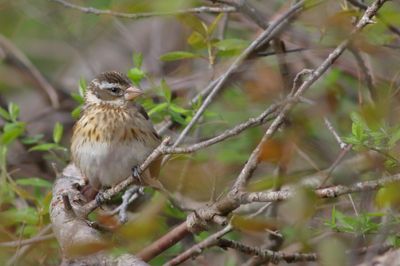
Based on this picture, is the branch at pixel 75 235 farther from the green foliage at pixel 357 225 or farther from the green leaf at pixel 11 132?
the green foliage at pixel 357 225

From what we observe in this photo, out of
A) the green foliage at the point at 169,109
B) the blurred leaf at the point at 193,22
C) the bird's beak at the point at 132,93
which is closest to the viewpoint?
the blurred leaf at the point at 193,22

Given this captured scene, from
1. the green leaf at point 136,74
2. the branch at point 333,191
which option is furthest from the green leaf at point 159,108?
the branch at point 333,191

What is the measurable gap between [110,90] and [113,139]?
1.08ft

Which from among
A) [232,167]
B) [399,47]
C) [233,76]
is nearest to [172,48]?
[233,76]

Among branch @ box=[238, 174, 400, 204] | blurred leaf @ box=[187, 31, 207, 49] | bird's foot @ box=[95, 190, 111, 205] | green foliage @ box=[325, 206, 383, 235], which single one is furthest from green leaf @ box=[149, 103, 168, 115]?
branch @ box=[238, 174, 400, 204]

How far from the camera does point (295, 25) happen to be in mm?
4043

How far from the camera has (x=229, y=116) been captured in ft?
14.5

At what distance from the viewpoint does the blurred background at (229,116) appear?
97.3 inches

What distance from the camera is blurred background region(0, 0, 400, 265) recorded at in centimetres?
247

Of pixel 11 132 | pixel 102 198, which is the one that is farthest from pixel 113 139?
pixel 102 198

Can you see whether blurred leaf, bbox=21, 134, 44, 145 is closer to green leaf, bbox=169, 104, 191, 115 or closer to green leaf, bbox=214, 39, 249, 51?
green leaf, bbox=169, 104, 191, 115

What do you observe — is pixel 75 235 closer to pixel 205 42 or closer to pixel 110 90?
pixel 205 42

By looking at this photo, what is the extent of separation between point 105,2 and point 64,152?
758 millimetres

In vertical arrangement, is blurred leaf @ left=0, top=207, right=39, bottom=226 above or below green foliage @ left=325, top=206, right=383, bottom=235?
below
